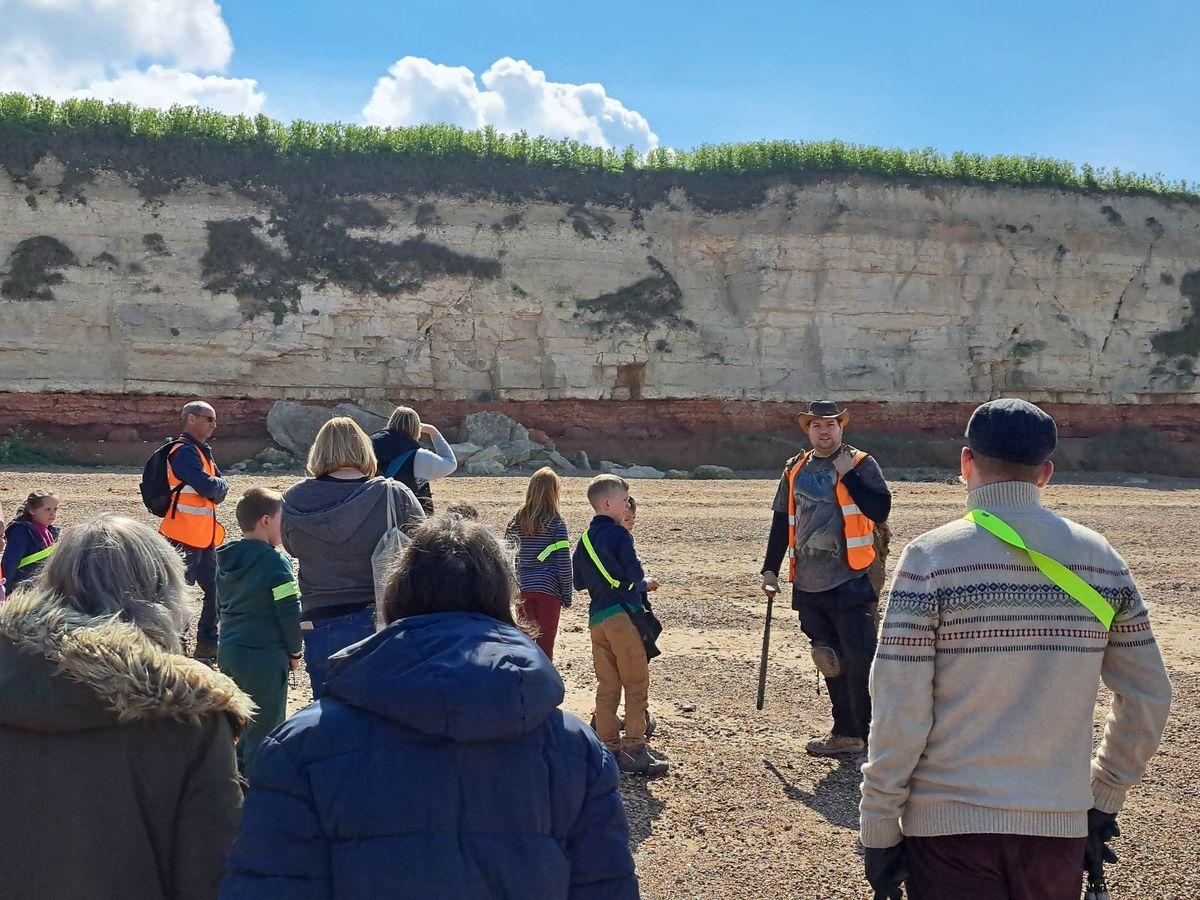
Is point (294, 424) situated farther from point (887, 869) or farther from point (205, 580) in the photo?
point (887, 869)

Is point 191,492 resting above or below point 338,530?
below

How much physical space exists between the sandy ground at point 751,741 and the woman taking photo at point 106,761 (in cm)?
249

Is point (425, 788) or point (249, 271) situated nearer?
point (425, 788)

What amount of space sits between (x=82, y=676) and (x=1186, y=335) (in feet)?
110

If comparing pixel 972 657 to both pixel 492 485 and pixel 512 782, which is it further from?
pixel 492 485

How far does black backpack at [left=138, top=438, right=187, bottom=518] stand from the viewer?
711 cm

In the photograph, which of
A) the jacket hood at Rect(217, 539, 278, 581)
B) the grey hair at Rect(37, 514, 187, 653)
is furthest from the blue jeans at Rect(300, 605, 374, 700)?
the grey hair at Rect(37, 514, 187, 653)

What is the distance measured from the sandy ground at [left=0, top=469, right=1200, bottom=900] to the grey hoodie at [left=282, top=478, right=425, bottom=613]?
1.80 metres

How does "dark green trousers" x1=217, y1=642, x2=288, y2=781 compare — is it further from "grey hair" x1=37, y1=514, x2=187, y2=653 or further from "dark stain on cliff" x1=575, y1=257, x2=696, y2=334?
"dark stain on cliff" x1=575, y1=257, x2=696, y2=334

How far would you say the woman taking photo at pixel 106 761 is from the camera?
→ 213 cm

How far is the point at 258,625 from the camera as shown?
4691 millimetres

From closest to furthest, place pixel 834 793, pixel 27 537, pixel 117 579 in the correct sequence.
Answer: pixel 117 579
pixel 834 793
pixel 27 537

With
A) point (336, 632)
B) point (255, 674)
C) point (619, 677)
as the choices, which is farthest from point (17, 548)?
point (619, 677)

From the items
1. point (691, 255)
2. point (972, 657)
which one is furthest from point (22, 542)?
point (691, 255)
